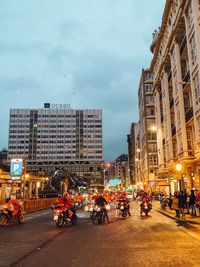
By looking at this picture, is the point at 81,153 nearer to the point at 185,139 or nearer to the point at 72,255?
the point at 185,139

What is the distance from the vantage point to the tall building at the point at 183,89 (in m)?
25.0

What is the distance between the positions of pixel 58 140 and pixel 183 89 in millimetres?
99671

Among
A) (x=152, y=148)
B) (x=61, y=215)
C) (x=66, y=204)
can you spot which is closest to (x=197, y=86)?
(x=66, y=204)

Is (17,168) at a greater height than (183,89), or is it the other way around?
(183,89)

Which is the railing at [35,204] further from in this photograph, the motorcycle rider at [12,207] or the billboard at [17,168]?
the motorcycle rider at [12,207]

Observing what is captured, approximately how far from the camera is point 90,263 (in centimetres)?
647

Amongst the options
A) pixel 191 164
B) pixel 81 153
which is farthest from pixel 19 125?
pixel 191 164

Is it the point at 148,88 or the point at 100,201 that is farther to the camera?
the point at 148,88

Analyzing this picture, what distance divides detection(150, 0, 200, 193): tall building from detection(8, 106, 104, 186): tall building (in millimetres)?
84024

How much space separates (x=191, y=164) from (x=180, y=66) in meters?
11.5

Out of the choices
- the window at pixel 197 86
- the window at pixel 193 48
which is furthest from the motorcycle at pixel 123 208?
the window at pixel 193 48

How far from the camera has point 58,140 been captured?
411 feet

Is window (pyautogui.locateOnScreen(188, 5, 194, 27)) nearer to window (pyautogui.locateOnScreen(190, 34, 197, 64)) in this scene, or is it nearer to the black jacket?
window (pyautogui.locateOnScreen(190, 34, 197, 64))

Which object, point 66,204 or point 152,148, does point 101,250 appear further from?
point 152,148
